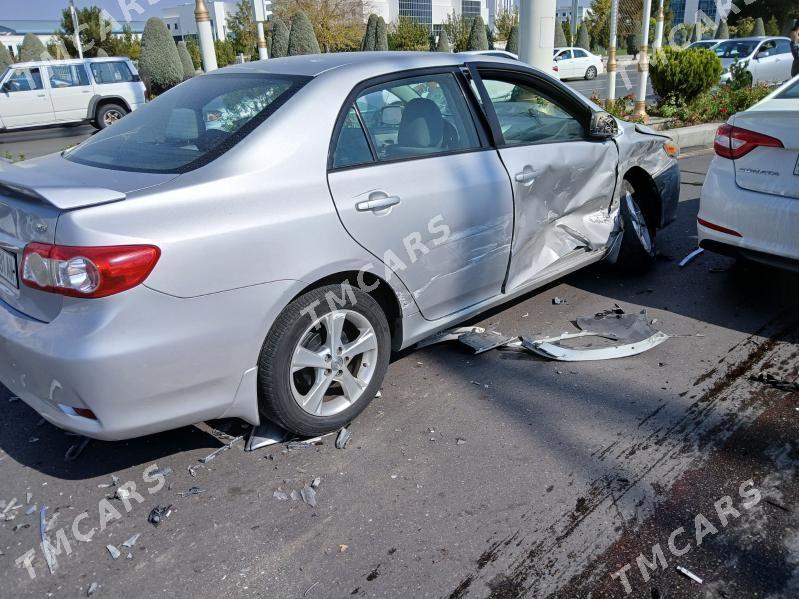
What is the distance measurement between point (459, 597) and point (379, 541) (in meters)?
0.40

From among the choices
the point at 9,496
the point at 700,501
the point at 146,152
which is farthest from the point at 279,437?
the point at 700,501

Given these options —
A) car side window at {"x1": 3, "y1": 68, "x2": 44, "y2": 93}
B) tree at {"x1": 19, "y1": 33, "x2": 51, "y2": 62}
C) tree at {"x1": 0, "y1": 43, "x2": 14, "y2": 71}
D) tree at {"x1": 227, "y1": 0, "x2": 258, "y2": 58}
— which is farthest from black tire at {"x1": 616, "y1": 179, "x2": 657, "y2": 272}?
tree at {"x1": 227, "y1": 0, "x2": 258, "y2": 58}

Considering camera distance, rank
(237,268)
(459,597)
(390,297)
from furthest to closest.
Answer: (390,297)
(237,268)
(459,597)

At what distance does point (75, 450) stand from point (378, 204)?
1840mm

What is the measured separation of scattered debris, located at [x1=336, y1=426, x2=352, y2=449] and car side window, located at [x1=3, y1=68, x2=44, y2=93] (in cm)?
1839

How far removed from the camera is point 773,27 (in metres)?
50.7

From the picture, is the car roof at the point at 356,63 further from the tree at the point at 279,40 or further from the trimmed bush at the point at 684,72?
the tree at the point at 279,40

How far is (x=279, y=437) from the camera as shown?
3.23 metres

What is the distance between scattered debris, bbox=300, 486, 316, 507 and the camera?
2.79m

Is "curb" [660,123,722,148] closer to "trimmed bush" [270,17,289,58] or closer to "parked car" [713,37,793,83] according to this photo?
"parked car" [713,37,793,83]

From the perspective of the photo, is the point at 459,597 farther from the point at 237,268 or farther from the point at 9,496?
the point at 9,496

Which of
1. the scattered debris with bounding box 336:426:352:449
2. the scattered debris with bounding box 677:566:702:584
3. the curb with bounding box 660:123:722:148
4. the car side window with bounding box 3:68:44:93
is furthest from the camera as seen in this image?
the car side window with bounding box 3:68:44:93

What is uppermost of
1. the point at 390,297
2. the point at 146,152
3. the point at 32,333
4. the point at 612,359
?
the point at 146,152

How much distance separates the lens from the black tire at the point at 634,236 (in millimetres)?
4887
